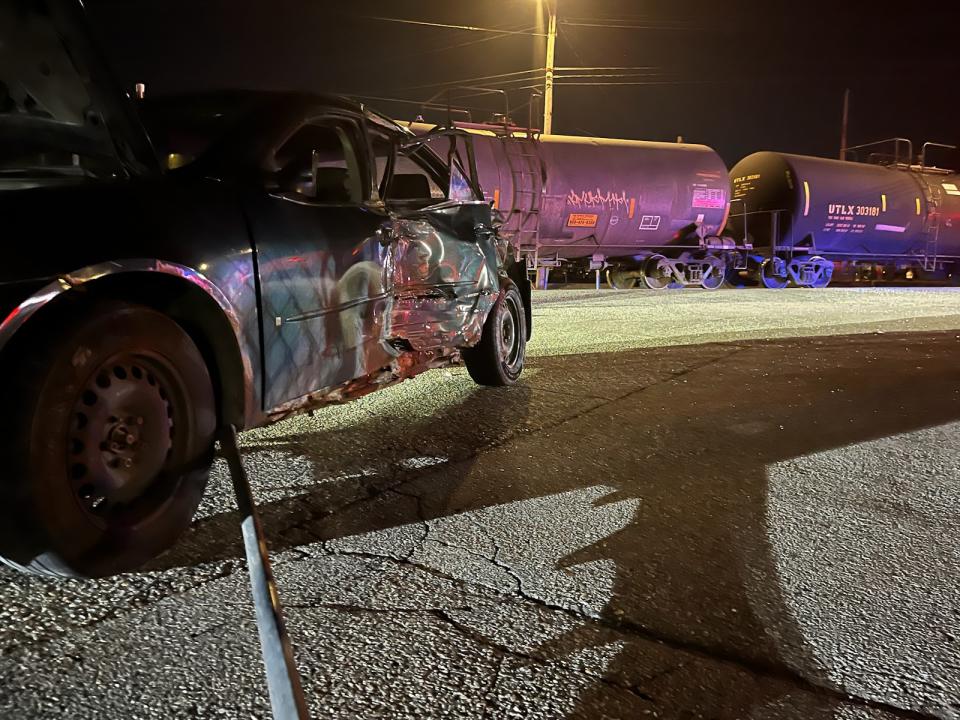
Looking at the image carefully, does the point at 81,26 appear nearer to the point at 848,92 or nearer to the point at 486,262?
the point at 486,262

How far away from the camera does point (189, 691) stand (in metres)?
2.04

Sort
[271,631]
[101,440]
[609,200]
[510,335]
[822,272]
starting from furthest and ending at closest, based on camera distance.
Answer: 1. [822,272]
2. [609,200]
3. [510,335]
4. [101,440]
5. [271,631]

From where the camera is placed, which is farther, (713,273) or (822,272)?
(822,272)

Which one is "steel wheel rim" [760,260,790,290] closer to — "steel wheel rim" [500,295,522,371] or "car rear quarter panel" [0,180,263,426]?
"steel wheel rim" [500,295,522,371]

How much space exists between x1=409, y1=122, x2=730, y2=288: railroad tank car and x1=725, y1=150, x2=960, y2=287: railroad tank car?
1.81 meters

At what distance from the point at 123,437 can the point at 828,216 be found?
20.4 m

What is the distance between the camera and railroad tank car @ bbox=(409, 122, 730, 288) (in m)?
15.4

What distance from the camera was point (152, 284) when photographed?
9.09 feet

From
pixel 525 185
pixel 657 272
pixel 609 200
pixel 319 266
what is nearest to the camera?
pixel 319 266

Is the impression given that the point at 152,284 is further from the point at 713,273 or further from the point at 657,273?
the point at 713,273

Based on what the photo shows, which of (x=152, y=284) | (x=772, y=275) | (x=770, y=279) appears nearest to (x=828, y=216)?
(x=772, y=275)

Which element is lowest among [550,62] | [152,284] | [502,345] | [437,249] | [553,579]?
[553,579]

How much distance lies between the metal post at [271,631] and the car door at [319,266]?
0.68 metres

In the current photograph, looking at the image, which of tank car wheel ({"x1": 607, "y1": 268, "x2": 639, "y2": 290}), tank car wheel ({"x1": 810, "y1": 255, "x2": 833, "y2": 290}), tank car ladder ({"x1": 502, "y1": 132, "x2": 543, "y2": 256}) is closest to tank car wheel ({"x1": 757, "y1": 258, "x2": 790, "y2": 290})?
tank car wheel ({"x1": 810, "y1": 255, "x2": 833, "y2": 290})
